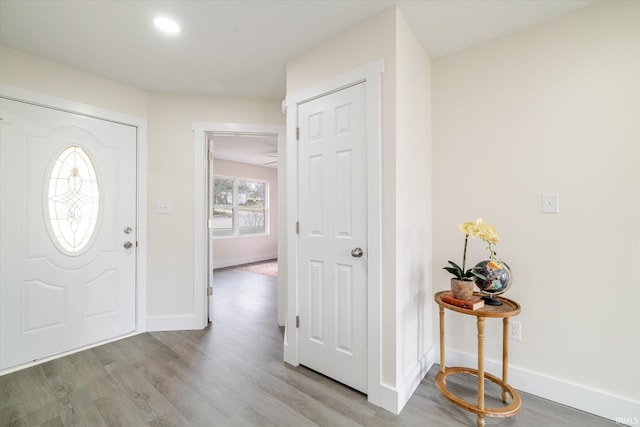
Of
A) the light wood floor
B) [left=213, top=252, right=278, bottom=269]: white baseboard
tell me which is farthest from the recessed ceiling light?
[left=213, top=252, right=278, bottom=269]: white baseboard

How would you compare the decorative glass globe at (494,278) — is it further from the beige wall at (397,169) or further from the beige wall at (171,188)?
the beige wall at (171,188)

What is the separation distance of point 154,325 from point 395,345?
98.5 inches

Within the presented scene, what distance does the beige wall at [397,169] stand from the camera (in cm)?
169

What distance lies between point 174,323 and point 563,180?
11.6 feet

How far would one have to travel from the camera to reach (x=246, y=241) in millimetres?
6773

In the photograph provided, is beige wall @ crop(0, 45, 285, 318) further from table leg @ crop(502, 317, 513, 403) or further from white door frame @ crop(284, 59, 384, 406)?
table leg @ crop(502, 317, 513, 403)

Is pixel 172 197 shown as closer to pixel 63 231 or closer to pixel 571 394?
pixel 63 231

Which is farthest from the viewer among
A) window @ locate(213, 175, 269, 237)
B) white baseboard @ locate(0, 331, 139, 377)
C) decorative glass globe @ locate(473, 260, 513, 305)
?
window @ locate(213, 175, 269, 237)

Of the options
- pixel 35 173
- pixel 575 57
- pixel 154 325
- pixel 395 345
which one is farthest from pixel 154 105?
pixel 575 57

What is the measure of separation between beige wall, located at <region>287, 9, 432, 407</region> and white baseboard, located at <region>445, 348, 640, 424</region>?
1.85 feet

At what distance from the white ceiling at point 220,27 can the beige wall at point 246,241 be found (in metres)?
3.91

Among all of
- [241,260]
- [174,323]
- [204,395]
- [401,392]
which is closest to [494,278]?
[401,392]

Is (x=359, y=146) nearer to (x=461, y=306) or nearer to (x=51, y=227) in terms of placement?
(x=461, y=306)

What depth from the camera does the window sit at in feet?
20.8
